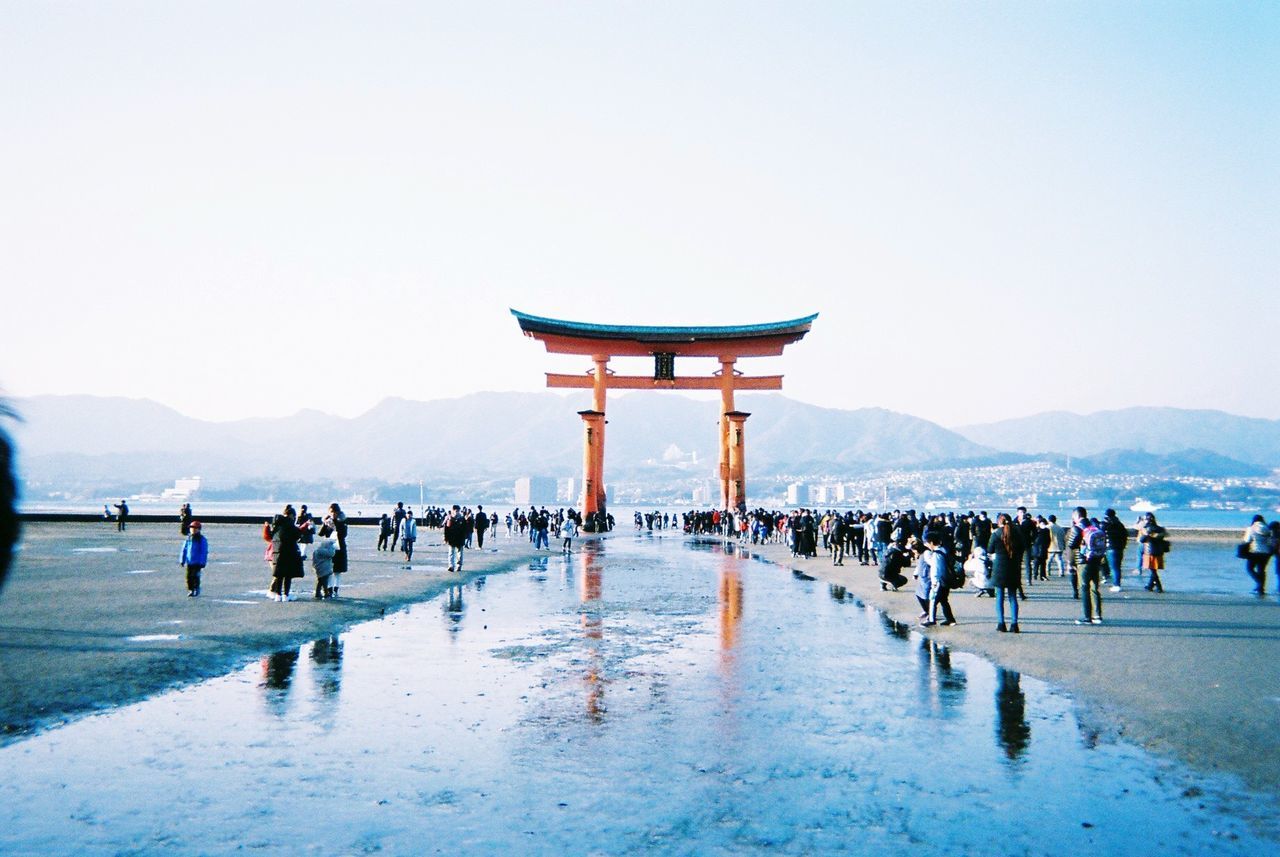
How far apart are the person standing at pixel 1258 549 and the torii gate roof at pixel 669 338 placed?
28.5 m

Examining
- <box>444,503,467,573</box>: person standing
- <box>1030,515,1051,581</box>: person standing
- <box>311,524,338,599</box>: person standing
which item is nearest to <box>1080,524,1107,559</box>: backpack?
<box>1030,515,1051,581</box>: person standing

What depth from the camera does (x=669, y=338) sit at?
153ft

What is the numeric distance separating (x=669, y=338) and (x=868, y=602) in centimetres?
3100

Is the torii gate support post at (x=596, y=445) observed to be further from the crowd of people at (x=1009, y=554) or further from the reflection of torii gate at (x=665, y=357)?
the crowd of people at (x=1009, y=554)

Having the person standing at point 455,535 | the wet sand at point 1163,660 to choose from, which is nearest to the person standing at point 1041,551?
the wet sand at point 1163,660

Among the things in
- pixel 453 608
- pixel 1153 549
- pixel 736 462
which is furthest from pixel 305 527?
pixel 736 462

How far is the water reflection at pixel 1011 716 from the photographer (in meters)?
6.71

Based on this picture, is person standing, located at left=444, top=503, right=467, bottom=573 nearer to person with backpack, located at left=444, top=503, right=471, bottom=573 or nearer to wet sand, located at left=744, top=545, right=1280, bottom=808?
person with backpack, located at left=444, top=503, right=471, bottom=573

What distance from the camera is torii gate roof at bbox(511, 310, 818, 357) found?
149 ft

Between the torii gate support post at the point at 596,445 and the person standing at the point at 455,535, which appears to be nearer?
the person standing at the point at 455,535

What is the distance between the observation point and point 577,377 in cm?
4825

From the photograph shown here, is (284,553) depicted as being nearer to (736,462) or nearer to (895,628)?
(895,628)

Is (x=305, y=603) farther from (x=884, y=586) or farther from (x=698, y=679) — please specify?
(x=884, y=586)

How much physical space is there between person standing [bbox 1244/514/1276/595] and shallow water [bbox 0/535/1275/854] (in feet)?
39.3
